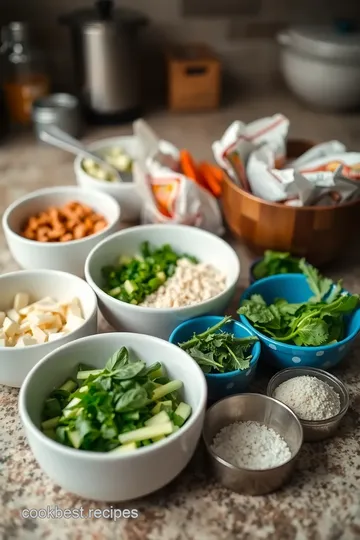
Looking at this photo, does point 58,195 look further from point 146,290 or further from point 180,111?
point 180,111

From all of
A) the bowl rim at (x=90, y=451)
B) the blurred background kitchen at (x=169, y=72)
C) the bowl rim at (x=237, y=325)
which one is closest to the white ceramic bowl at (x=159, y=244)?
the bowl rim at (x=237, y=325)

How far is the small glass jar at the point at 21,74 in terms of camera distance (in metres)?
1.71

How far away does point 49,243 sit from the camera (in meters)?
1.10

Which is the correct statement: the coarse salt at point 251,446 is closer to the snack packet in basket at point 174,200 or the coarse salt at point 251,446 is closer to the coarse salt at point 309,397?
the coarse salt at point 309,397

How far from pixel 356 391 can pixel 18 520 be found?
19.8 inches

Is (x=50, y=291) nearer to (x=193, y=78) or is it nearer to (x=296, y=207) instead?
(x=296, y=207)

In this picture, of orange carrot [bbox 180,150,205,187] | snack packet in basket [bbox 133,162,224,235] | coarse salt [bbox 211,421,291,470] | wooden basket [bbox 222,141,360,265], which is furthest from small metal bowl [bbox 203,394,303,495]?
orange carrot [bbox 180,150,205,187]

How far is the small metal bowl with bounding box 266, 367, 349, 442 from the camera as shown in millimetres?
826

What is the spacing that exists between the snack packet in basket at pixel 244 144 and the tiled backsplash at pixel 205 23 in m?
0.84

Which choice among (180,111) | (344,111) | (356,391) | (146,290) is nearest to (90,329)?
(146,290)

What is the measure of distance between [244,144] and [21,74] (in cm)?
84

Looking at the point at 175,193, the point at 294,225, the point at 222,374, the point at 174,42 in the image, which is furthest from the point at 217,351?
the point at 174,42

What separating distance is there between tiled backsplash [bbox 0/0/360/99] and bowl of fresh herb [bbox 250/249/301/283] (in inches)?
43.4

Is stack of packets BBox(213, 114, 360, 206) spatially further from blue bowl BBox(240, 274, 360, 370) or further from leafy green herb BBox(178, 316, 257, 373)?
leafy green herb BBox(178, 316, 257, 373)
